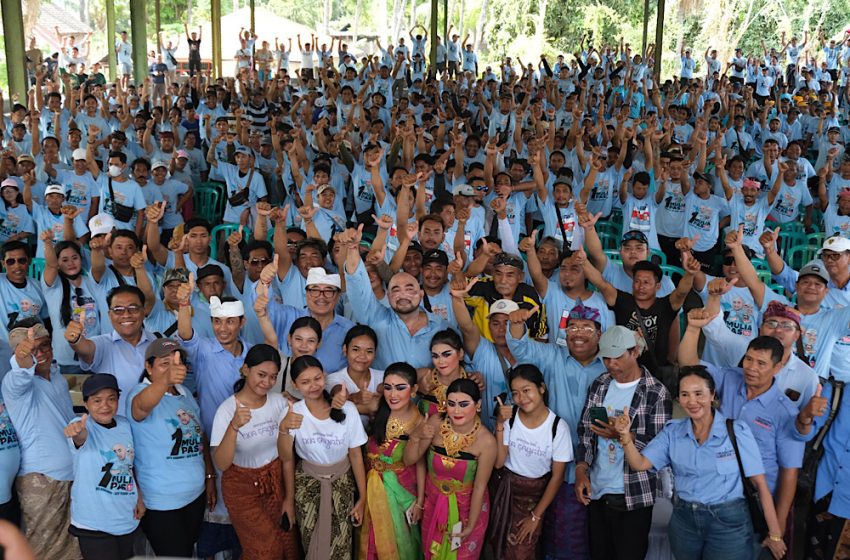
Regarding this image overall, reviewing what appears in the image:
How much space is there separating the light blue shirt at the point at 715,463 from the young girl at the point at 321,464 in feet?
4.82

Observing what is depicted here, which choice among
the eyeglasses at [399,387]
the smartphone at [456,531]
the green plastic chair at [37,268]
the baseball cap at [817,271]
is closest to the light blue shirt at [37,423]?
the eyeglasses at [399,387]

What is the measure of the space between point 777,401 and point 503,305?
4.60ft

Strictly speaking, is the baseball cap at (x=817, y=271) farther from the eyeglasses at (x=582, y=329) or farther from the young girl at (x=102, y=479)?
the young girl at (x=102, y=479)

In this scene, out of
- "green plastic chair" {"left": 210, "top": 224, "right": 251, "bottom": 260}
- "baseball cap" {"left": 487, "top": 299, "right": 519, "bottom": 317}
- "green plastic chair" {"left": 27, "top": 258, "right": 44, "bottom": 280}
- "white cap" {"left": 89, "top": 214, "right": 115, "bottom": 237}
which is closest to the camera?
"baseball cap" {"left": 487, "top": 299, "right": 519, "bottom": 317}

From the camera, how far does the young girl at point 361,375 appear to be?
3.82 metres

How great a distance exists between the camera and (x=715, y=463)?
128 inches

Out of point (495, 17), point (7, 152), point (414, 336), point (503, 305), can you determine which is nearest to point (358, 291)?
point (414, 336)

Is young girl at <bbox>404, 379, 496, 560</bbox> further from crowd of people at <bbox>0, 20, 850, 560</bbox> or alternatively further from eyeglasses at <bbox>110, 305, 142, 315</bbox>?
eyeglasses at <bbox>110, 305, 142, 315</bbox>

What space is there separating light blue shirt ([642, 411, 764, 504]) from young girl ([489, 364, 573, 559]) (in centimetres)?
52

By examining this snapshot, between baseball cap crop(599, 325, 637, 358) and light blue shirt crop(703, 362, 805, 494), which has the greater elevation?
baseball cap crop(599, 325, 637, 358)

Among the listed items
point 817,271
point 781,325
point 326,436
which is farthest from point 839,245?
point 326,436

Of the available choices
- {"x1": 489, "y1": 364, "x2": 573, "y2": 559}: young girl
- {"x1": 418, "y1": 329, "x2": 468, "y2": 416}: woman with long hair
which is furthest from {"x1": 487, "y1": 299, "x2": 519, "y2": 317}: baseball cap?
{"x1": 489, "y1": 364, "x2": 573, "y2": 559}: young girl

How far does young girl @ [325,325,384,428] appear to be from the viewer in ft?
12.5

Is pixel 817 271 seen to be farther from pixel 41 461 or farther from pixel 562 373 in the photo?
pixel 41 461
